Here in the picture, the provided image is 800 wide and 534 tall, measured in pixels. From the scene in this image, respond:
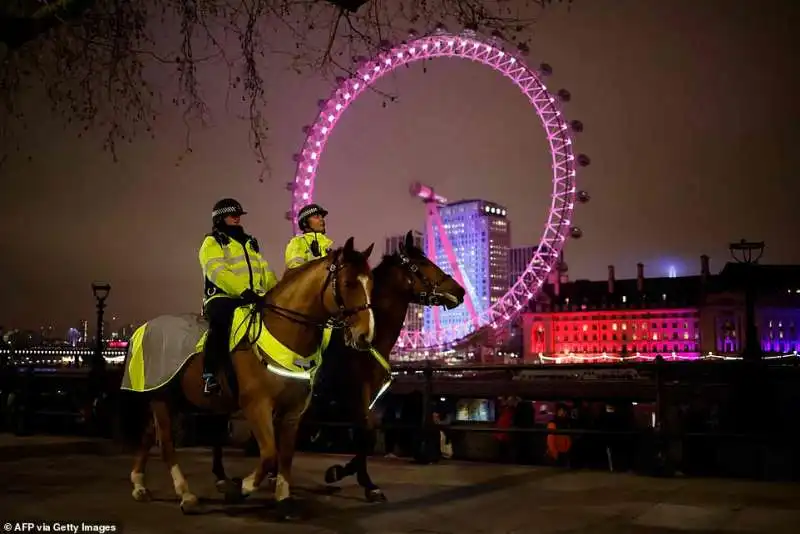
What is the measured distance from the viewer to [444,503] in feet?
23.4

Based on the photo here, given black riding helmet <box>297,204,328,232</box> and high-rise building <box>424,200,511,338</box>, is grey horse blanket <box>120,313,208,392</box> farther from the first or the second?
high-rise building <box>424,200,511,338</box>

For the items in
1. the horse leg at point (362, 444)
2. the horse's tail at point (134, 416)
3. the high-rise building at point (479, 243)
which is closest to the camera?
the horse leg at point (362, 444)

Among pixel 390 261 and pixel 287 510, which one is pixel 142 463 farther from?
pixel 390 261

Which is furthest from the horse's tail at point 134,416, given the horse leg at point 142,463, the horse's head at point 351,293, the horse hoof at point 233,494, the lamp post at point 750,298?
the lamp post at point 750,298

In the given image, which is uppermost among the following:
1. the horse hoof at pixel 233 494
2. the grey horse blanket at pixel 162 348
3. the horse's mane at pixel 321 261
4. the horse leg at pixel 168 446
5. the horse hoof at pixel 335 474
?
the horse's mane at pixel 321 261

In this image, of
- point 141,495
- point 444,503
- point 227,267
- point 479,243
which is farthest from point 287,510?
point 479,243

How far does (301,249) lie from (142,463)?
2.61 meters

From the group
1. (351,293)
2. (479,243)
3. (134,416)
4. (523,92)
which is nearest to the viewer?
(351,293)

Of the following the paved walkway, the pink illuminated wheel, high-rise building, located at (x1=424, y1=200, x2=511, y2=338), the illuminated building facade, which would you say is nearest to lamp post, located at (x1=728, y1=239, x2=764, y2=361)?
the paved walkway

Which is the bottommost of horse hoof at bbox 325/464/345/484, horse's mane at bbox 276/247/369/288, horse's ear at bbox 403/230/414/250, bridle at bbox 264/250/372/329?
horse hoof at bbox 325/464/345/484

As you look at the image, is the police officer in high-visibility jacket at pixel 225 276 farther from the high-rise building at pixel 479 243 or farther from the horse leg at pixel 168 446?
the high-rise building at pixel 479 243

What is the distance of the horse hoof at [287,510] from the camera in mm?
6375

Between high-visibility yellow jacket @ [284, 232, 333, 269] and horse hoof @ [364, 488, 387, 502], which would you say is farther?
high-visibility yellow jacket @ [284, 232, 333, 269]

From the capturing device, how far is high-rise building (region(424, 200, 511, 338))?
129625mm
